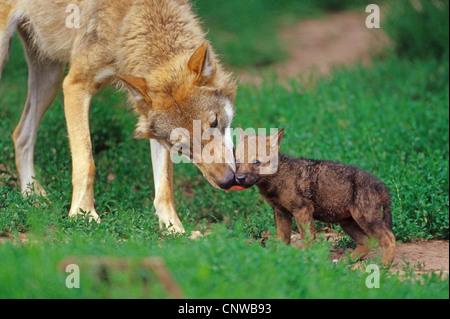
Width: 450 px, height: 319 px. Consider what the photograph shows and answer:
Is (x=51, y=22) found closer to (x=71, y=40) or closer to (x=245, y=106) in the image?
(x=71, y=40)

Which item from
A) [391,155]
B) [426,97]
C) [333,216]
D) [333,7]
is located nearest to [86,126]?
[333,216]

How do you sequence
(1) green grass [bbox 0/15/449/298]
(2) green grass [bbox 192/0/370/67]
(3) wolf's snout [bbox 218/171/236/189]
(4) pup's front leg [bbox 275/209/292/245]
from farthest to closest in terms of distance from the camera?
(2) green grass [bbox 192/0/370/67], (4) pup's front leg [bbox 275/209/292/245], (3) wolf's snout [bbox 218/171/236/189], (1) green grass [bbox 0/15/449/298]

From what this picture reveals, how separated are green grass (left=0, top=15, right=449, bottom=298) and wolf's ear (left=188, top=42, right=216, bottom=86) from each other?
1.20 meters

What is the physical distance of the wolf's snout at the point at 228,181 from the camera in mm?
5066

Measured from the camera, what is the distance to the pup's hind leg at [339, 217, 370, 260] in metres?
5.25

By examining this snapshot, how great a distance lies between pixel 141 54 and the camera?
5473 millimetres

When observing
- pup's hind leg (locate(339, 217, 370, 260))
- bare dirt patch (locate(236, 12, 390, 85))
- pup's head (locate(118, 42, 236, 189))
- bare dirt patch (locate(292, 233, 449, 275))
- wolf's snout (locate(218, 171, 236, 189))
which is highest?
bare dirt patch (locate(236, 12, 390, 85))

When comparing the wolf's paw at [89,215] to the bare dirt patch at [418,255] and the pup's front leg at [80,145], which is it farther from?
the bare dirt patch at [418,255]

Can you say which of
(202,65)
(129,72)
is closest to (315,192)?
(202,65)

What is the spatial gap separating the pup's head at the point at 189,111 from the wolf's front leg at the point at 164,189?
912 millimetres

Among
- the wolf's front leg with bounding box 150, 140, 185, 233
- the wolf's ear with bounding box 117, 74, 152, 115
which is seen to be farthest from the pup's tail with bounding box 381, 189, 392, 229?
the wolf's ear with bounding box 117, 74, 152, 115

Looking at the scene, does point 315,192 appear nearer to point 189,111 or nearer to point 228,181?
point 228,181

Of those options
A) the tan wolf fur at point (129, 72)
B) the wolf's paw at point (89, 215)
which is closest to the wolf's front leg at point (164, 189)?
the tan wolf fur at point (129, 72)

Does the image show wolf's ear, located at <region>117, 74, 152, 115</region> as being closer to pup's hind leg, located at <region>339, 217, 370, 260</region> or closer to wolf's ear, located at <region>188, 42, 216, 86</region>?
wolf's ear, located at <region>188, 42, 216, 86</region>
